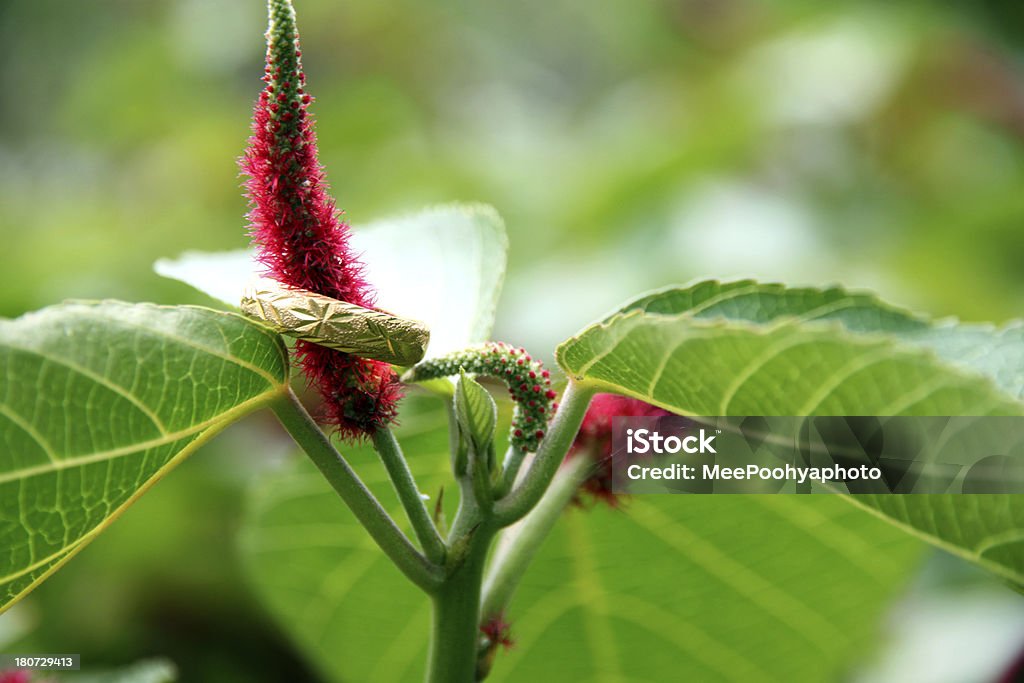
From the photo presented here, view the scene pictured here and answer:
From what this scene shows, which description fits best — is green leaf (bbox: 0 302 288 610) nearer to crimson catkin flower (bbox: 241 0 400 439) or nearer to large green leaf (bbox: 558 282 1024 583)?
crimson catkin flower (bbox: 241 0 400 439)

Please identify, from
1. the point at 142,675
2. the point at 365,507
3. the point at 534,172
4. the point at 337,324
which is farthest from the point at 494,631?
the point at 534,172

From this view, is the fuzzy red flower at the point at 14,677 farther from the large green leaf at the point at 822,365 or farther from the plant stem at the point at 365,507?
the large green leaf at the point at 822,365

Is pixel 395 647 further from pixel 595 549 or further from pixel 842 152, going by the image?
pixel 842 152

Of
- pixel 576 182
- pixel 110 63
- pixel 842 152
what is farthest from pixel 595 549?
pixel 110 63

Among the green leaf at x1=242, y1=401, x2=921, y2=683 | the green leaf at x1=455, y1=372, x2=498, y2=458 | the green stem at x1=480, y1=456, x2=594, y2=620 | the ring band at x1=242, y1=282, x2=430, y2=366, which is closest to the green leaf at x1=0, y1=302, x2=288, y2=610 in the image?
A: the ring band at x1=242, y1=282, x2=430, y2=366

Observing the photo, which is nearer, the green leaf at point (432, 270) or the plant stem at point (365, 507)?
the plant stem at point (365, 507)

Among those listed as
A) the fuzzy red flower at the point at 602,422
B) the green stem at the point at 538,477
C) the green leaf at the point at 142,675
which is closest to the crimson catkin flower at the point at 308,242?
the green stem at the point at 538,477

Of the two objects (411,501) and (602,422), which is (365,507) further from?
(602,422)
